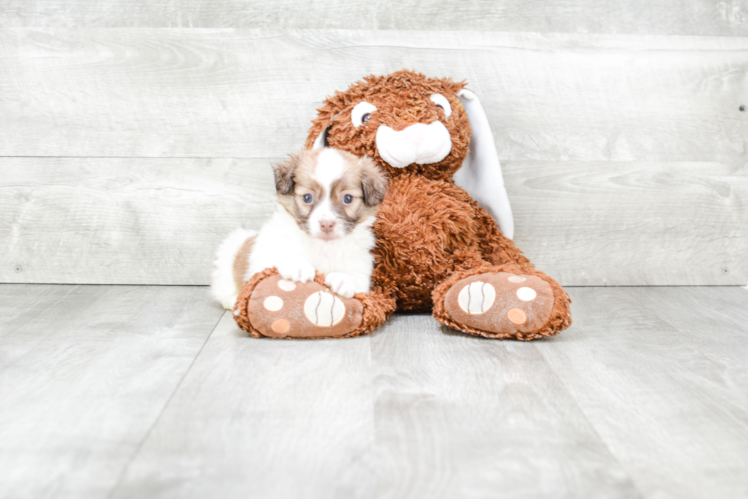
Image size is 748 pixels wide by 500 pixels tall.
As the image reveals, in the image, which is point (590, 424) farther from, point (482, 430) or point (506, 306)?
point (506, 306)

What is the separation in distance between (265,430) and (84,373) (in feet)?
1.50

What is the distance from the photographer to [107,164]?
1854mm

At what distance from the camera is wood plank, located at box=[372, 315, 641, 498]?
0.81 metres

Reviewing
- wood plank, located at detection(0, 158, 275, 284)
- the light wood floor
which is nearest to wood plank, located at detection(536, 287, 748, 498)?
the light wood floor

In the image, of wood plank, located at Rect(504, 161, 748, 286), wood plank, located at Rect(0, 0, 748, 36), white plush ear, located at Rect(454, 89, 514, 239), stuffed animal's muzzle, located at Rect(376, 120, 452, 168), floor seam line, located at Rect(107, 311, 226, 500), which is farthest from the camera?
wood plank, located at Rect(504, 161, 748, 286)

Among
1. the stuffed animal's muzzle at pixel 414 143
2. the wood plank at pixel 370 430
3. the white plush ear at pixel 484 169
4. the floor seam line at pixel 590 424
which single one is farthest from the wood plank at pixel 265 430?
the white plush ear at pixel 484 169

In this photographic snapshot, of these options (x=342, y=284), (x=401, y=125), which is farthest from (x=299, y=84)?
(x=342, y=284)

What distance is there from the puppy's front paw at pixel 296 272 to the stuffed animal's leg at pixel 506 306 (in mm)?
316

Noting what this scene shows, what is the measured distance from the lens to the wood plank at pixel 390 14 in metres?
1.80

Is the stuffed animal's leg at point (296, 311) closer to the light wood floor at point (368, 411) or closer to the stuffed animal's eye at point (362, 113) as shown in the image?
the light wood floor at point (368, 411)

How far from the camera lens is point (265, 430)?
3.09 ft

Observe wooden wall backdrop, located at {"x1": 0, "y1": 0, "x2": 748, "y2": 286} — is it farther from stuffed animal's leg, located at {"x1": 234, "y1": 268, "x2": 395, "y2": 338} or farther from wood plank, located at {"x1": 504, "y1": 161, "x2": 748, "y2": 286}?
stuffed animal's leg, located at {"x1": 234, "y1": 268, "x2": 395, "y2": 338}

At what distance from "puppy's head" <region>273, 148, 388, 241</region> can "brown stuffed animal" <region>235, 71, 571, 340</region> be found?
0.35ft

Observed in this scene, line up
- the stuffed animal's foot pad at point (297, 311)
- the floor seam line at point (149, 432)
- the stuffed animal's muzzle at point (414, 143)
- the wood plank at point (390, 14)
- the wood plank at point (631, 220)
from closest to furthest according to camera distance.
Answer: the floor seam line at point (149, 432), the stuffed animal's foot pad at point (297, 311), the stuffed animal's muzzle at point (414, 143), the wood plank at point (390, 14), the wood plank at point (631, 220)
